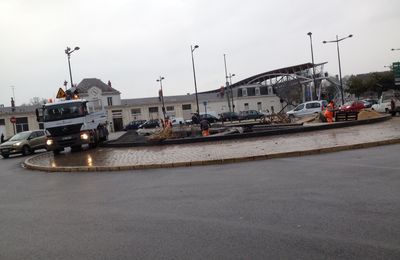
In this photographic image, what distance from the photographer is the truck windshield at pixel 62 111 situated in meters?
20.5

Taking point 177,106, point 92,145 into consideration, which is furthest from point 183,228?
point 177,106

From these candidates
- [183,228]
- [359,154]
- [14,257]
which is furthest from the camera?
[359,154]

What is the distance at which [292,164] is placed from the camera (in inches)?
418

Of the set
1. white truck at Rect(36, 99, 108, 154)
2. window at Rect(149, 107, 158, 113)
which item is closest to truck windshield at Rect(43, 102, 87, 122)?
white truck at Rect(36, 99, 108, 154)

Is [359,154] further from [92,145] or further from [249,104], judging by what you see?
[249,104]

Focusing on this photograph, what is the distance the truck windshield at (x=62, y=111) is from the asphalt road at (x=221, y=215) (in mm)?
10381

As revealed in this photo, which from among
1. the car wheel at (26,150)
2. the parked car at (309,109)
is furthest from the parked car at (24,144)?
the parked car at (309,109)

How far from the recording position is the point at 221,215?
20.3ft

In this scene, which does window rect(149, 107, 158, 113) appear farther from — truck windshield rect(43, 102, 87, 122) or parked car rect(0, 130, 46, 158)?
truck windshield rect(43, 102, 87, 122)

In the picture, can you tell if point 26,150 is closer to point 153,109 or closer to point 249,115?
point 249,115

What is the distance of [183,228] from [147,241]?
0.63 m

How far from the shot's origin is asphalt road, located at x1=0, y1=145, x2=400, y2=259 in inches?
186

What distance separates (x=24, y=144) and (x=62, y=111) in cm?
679

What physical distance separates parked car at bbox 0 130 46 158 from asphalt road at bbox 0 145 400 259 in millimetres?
16074
